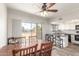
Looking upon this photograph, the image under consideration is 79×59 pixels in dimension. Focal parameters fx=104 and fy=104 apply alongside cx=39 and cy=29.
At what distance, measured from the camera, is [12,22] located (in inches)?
72.4

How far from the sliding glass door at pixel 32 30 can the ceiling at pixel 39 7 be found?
9.1 inches

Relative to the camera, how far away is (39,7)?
6.22ft

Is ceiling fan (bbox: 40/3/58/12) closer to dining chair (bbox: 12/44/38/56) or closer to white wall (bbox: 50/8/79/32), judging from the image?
white wall (bbox: 50/8/79/32)

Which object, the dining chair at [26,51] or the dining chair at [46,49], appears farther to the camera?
the dining chair at [46,49]

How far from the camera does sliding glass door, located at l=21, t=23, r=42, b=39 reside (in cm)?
192

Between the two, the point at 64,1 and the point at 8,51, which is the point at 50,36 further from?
the point at 8,51

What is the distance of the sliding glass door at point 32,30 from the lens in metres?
1.92

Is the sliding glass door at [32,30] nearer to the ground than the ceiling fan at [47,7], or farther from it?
nearer to the ground

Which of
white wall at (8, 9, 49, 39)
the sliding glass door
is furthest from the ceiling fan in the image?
the sliding glass door

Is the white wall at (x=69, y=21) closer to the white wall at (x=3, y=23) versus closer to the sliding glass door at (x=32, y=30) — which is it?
the sliding glass door at (x=32, y=30)

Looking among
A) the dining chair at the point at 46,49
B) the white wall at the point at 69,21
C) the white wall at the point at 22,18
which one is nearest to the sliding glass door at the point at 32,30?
the white wall at the point at 22,18

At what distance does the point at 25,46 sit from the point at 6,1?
2.81 feet

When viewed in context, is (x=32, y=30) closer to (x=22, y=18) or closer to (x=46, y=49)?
(x=22, y=18)

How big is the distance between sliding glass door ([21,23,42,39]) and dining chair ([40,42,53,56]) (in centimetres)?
19
